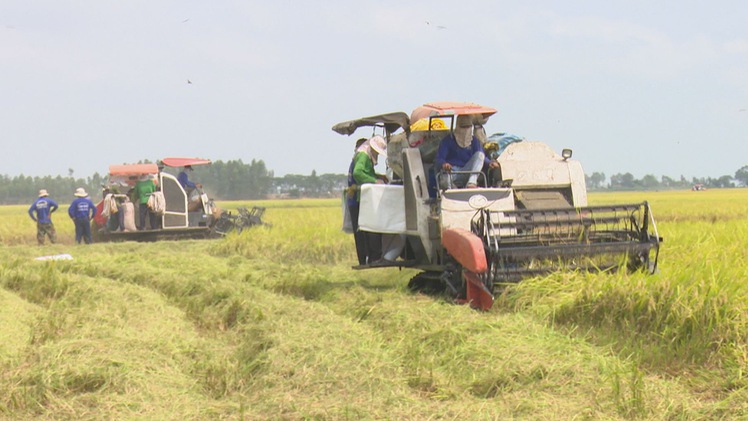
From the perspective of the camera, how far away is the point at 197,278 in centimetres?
930

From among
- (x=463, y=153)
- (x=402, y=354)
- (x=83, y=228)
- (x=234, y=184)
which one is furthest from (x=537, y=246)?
(x=234, y=184)

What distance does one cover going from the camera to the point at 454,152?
8.18 metres

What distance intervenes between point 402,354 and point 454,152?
331 centimetres

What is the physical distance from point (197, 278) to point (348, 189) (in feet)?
6.61

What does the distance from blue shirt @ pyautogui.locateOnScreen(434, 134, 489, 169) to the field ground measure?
1420mm

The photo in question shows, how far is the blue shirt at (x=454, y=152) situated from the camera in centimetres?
811

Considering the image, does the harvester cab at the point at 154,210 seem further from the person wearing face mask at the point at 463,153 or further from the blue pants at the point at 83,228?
the person wearing face mask at the point at 463,153

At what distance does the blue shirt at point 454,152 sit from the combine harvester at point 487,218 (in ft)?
0.55

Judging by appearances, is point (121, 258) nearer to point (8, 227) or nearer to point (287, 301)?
point (287, 301)

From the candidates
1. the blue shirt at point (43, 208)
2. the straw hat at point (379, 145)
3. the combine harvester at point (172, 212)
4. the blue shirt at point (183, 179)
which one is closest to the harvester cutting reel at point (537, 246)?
the straw hat at point (379, 145)

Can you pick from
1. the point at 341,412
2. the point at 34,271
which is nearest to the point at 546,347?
the point at 341,412

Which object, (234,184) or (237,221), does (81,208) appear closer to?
(237,221)

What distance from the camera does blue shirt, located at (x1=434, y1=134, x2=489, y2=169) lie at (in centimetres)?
811

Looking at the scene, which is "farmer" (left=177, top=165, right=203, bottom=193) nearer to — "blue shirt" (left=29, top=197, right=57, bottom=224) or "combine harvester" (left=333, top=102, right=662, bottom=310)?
"blue shirt" (left=29, top=197, right=57, bottom=224)
